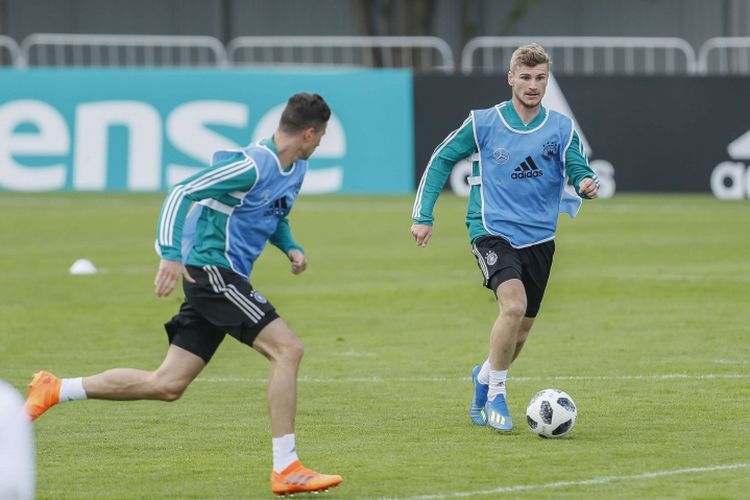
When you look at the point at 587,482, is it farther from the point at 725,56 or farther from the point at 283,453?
the point at 725,56

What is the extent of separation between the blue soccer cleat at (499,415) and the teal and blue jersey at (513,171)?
0.89m

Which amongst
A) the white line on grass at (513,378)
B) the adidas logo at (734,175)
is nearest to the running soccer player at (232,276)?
the white line on grass at (513,378)

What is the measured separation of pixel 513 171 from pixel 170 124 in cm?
1451

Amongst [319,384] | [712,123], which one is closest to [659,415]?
[319,384]

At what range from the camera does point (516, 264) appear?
8789 millimetres

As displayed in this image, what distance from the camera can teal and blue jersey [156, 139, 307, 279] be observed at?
723cm

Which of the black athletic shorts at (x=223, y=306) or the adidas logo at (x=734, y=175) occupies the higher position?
the adidas logo at (x=734, y=175)

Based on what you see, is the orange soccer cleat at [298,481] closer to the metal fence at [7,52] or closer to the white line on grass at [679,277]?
the white line on grass at [679,277]

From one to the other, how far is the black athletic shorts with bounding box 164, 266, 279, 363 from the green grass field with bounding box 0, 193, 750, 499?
2.34ft

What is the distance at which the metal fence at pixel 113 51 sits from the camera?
2545cm

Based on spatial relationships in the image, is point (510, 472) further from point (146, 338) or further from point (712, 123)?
point (712, 123)

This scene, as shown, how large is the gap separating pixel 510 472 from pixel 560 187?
2.16 m

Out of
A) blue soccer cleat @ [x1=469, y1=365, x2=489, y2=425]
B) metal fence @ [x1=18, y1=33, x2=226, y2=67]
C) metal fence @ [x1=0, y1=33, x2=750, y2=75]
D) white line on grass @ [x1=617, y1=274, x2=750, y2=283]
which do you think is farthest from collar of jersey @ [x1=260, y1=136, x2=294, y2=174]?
metal fence @ [x1=18, y1=33, x2=226, y2=67]

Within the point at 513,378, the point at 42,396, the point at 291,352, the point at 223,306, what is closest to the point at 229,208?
the point at 223,306
